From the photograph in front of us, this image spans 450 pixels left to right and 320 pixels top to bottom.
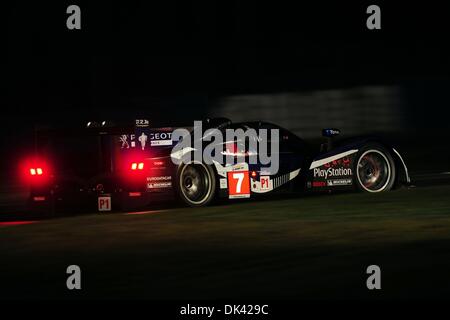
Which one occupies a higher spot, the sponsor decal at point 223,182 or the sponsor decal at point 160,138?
the sponsor decal at point 160,138

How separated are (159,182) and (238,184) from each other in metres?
1.31

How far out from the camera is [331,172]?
1563 cm

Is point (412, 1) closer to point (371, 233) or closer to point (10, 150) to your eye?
point (10, 150)

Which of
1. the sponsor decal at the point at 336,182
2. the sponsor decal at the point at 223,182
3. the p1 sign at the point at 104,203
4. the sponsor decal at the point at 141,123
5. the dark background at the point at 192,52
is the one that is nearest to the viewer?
the p1 sign at the point at 104,203

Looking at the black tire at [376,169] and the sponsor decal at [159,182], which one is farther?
the black tire at [376,169]

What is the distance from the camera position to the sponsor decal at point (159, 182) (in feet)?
46.8

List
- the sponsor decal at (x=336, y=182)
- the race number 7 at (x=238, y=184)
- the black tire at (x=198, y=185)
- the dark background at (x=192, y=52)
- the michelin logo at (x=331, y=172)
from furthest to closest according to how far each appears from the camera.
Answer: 1. the dark background at (x=192, y=52)
2. the sponsor decal at (x=336, y=182)
3. the michelin logo at (x=331, y=172)
4. the race number 7 at (x=238, y=184)
5. the black tire at (x=198, y=185)

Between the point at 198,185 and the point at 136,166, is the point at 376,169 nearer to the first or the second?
the point at 198,185

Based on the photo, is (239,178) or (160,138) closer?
(160,138)

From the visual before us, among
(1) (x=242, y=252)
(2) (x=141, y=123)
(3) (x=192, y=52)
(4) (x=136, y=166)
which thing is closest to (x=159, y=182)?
(4) (x=136, y=166)

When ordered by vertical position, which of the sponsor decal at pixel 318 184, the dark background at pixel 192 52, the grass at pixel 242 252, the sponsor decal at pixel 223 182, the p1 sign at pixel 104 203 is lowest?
the grass at pixel 242 252

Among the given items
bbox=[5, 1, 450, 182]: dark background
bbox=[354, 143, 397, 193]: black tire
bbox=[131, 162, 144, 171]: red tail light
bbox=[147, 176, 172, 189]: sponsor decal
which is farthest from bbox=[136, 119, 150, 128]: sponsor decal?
bbox=[5, 1, 450, 182]: dark background

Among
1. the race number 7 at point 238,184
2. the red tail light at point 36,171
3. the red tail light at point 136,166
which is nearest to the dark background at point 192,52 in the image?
the race number 7 at point 238,184

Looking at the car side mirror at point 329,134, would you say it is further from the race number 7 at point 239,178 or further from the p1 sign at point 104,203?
the p1 sign at point 104,203
